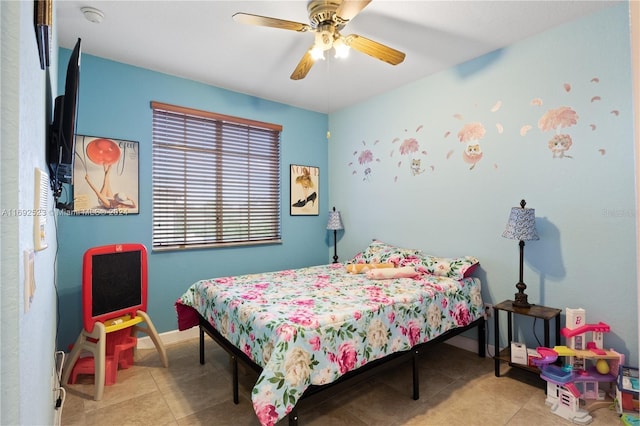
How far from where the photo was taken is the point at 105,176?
2.85 meters

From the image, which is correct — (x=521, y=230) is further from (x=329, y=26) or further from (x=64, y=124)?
(x=64, y=124)

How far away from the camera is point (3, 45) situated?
0.49 meters

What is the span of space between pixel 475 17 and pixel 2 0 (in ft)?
8.96

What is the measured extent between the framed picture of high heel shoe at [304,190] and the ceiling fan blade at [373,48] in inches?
84.5

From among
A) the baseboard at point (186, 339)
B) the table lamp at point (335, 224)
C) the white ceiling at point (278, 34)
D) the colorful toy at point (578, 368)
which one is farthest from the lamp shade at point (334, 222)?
the colorful toy at point (578, 368)

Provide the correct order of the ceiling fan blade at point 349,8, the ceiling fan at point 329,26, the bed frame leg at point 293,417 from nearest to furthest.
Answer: the bed frame leg at point 293,417 → the ceiling fan blade at point 349,8 → the ceiling fan at point 329,26

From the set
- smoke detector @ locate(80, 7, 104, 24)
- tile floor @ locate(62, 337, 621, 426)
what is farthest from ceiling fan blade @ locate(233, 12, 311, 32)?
tile floor @ locate(62, 337, 621, 426)

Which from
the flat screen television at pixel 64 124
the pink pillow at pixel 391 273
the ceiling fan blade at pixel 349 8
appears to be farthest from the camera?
the pink pillow at pixel 391 273

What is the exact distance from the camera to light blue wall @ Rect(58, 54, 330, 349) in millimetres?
2721

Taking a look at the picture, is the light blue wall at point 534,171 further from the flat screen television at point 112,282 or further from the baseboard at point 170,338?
the flat screen television at point 112,282

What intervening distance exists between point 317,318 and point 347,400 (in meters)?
0.81

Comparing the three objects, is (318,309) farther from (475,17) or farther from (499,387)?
(475,17)

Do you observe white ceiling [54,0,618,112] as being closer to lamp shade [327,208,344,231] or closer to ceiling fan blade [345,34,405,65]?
ceiling fan blade [345,34,405,65]

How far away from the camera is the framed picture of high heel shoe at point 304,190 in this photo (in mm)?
4195
